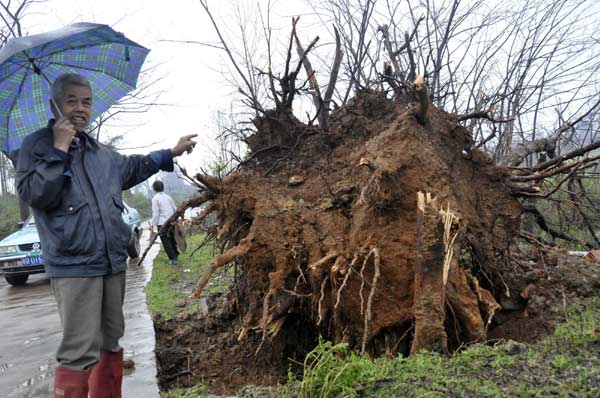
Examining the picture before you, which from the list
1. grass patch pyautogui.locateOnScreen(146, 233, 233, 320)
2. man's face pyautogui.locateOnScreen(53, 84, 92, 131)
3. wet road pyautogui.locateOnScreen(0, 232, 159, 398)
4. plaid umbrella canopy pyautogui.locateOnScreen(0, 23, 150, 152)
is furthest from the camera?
grass patch pyautogui.locateOnScreen(146, 233, 233, 320)

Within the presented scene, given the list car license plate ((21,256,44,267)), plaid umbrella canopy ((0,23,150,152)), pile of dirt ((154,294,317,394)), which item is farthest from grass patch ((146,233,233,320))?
car license plate ((21,256,44,267))

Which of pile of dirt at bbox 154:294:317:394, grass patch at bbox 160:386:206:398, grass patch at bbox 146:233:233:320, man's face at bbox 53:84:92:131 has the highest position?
man's face at bbox 53:84:92:131

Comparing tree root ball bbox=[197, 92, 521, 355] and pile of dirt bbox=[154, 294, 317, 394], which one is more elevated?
tree root ball bbox=[197, 92, 521, 355]

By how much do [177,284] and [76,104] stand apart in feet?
16.6

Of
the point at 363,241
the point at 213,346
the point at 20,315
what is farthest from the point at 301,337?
the point at 20,315

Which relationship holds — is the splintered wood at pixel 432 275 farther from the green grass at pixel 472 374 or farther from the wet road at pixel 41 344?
the wet road at pixel 41 344

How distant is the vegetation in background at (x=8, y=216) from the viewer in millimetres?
15445

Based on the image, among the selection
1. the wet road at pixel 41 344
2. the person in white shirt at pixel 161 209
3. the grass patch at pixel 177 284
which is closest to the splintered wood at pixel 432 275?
the wet road at pixel 41 344

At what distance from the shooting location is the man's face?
2295mm

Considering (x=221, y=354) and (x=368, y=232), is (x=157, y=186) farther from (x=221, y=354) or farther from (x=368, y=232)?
(x=368, y=232)

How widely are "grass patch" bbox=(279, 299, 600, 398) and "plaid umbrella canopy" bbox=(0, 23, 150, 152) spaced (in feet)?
7.79

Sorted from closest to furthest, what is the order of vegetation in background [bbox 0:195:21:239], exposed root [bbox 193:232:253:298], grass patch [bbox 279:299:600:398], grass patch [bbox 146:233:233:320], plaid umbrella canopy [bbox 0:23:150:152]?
grass patch [bbox 279:299:600:398] < plaid umbrella canopy [bbox 0:23:150:152] < exposed root [bbox 193:232:253:298] < grass patch [bbox 146:233:233:320] < vegetation in background [bbox 0:195:21:239]

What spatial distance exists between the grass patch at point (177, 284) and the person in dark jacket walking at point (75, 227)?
6.04 feet

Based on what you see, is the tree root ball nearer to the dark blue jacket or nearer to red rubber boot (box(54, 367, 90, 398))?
the dark blue jacket
